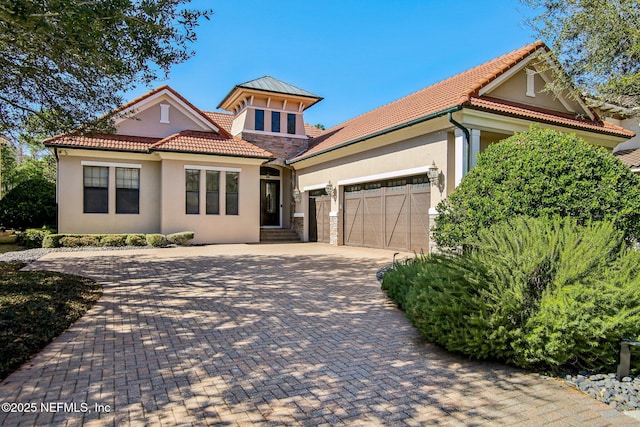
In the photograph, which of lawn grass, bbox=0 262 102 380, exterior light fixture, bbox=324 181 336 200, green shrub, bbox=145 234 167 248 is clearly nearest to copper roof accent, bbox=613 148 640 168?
exterior light fixture, bbox=324 181 336 200

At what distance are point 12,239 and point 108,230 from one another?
3.91m

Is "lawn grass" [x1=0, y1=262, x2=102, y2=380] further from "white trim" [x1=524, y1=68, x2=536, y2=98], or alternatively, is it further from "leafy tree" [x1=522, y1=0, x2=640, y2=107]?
"white trim" [x1=524, y1=68, x2=536, y2=98]

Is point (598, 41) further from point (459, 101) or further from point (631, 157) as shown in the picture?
point (631, 157)

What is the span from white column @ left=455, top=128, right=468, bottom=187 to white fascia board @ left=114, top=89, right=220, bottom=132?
11.7 metres

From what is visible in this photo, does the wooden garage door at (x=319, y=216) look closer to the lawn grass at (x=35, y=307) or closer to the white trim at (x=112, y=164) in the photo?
the white trim at (x=112, y=164)

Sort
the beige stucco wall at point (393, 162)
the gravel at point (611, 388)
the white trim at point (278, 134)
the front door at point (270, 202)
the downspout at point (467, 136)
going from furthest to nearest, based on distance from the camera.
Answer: the front door at point (270, 202) → the white trim at point (278, 134) → the beige stucco wall at point (393, 162) → the downspout at point (467, 136) → the gravel at point (611, 388)

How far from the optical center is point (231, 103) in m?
22.5

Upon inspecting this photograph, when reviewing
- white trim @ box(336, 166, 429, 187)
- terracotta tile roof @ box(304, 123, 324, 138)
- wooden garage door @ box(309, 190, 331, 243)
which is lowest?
wooden garage door @ box(309, 190, 331, 243)

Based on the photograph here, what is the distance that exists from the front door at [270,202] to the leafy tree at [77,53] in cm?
1200

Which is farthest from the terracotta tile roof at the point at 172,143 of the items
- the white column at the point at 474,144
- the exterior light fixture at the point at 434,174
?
the white column at the point at 474,144

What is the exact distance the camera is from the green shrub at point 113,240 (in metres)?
15.5

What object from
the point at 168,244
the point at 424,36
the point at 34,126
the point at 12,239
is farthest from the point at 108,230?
the point at 424,36

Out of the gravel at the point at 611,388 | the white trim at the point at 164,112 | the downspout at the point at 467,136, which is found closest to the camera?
the gravel at the point at 611,388

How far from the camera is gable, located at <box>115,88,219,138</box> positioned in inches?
698
